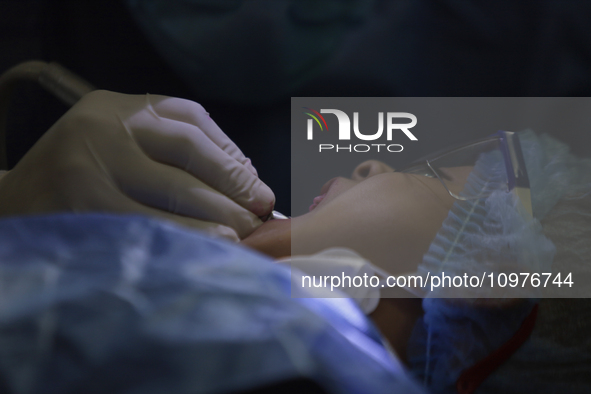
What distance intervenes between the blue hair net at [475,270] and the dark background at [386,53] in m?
0.48

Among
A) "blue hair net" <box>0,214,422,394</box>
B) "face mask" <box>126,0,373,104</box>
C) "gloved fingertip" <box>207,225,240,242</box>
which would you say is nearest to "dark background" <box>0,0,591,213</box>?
"face mask" <box>126,0,373,104</box>

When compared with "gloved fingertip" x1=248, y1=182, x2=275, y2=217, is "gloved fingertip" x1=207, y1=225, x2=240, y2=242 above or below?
below

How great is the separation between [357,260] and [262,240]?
17cm

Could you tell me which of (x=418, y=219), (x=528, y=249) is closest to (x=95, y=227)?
(x=418, y=219)

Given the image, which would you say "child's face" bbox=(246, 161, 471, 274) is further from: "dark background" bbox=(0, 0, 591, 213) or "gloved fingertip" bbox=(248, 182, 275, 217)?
"dark background" bbox=(0, 0, 591, 213)

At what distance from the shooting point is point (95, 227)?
38 centimetres

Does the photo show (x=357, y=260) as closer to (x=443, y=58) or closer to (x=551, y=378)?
(x=551, y=378)

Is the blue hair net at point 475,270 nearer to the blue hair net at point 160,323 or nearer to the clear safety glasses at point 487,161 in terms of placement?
the clear safety glasses at point 487,161

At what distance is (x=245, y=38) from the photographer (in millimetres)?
926

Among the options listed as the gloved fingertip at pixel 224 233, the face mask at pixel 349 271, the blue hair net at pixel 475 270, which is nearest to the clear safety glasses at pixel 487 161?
the blue hair net at pixel 475 270

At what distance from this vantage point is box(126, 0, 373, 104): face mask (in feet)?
2.92

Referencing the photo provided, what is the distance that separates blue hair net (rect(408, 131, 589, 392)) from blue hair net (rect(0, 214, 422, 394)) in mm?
169

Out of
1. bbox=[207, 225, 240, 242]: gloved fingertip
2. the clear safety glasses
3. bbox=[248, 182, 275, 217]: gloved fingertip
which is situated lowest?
bbox=[207, 225, 240, 242]: gloved fingertip

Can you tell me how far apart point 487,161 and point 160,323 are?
0.59m
